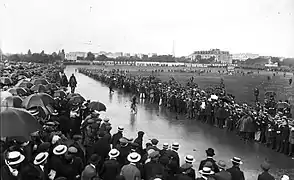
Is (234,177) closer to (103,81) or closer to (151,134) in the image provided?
(151,134)

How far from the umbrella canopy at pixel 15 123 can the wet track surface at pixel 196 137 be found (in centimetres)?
581

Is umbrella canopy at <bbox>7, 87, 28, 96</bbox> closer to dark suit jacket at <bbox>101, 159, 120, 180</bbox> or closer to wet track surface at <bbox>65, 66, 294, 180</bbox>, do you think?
wet track surface at <bbox>65, 66, 294, 180</bbox>

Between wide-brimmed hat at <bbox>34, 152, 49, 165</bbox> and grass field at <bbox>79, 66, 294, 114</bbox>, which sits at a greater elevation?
wide-brimmed hat at <bbox>34, 152, 49, 165</bbox>

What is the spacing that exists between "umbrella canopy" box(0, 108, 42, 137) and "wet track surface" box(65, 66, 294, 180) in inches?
229

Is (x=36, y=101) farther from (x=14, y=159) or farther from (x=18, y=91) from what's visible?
(x=14, y=159)

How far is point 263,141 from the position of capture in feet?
43.1

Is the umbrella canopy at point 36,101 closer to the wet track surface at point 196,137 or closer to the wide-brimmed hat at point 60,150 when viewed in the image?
the wide-brimmed hat at point 60,150

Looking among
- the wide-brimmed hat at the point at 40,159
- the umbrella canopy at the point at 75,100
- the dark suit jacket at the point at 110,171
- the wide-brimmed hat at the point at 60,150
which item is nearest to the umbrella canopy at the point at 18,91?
the umbrella canopy at the point at 75,100

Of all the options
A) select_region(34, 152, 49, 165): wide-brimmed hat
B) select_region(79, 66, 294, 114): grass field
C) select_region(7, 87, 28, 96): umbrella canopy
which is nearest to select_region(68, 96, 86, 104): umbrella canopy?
select_region(7, 87, 28, 96): umbrella canopy

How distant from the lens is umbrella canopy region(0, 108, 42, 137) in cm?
567

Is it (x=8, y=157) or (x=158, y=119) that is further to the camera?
(x=158, y=119)

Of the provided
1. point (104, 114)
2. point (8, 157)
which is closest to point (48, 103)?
point (8, 157)

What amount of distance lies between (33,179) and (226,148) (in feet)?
28.5

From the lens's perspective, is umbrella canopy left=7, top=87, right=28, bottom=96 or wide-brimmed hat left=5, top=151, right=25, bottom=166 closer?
wide-brimmed hat left=5, top=151, right=25, bottom=166
